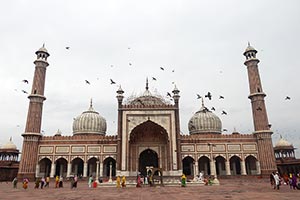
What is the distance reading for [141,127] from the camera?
27859 millimetres

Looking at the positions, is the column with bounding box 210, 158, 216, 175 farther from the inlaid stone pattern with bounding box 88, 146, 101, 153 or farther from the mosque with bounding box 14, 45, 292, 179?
the inlaid stone pattern with bounding box 88, 146, 101, 153

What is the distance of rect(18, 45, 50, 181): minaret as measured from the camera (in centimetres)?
2589

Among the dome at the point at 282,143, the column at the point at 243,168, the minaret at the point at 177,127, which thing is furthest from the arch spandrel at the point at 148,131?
the dome at the point at 282,143

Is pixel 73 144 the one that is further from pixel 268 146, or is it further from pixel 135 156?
pixel 268 146

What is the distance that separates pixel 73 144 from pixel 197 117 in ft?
52.1

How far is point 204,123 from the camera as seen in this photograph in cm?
3303

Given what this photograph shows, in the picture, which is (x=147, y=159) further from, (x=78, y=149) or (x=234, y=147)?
(x=234, y=147)

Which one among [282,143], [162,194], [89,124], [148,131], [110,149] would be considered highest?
[89,124]

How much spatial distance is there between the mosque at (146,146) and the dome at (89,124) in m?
3.70

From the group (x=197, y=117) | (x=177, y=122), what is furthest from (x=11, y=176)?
(x=197, y=117)

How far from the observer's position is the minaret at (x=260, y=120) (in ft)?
87.5

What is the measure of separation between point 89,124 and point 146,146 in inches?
329

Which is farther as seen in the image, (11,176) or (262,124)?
(11,176)

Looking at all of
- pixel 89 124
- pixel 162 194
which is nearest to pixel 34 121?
pixel 89 124
